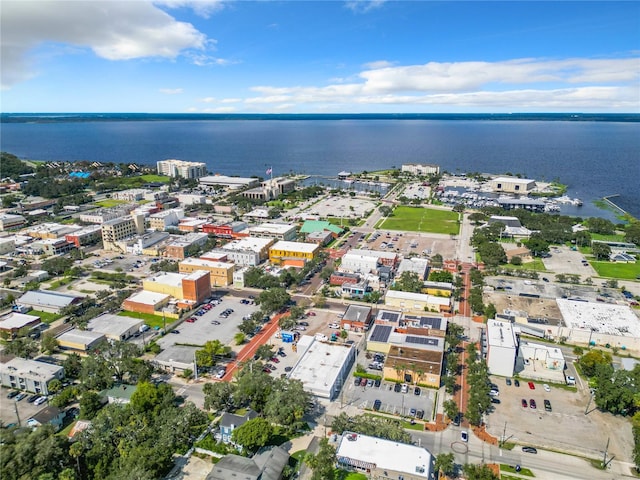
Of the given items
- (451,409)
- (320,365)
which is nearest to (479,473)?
(451,409)

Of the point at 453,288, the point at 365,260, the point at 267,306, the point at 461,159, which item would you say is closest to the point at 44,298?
the point at 267,306

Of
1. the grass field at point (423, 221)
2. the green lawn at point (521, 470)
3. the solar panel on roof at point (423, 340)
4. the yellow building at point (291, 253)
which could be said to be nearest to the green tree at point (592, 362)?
the solar panel on roof at point (423, 340)

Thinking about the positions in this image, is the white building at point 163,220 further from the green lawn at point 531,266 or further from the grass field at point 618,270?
the grass field at point 618,270

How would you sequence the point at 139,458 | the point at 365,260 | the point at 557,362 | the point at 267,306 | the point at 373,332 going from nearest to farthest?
the point at 139,458 < the point at 557,362 < the point at 373,332 < the point at 267,306 < the point at 365,260

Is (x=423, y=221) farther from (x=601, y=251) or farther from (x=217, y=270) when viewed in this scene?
(x=217, y=270)

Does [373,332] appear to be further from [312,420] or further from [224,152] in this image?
[224,152]

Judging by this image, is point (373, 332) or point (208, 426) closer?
point (208, 426)

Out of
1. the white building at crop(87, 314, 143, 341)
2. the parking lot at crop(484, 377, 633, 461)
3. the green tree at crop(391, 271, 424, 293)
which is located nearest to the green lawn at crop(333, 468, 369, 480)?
the parking lot at crop(484, 377, 633, 461)
